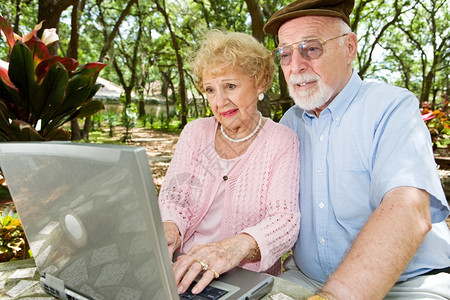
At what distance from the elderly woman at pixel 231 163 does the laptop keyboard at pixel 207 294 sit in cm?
47

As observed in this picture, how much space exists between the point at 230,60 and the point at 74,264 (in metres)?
1.25

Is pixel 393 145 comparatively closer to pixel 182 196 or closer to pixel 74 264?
pixel 182 196

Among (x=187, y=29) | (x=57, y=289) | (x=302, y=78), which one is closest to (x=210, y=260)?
(x=57, y=289)

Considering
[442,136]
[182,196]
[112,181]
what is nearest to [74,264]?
[112,181]

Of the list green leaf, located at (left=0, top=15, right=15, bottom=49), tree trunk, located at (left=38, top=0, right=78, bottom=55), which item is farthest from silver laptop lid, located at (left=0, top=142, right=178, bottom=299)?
tree trunk, located at (left=38, top=0, right=78, bottom=55)

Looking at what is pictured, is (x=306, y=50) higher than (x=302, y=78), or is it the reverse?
(x=306, y=50)

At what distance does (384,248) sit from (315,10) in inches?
44.6

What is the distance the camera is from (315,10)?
167cm

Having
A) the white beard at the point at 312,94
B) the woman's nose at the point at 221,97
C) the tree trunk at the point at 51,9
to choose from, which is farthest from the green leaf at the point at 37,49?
the tree trunk at the point at 51,9

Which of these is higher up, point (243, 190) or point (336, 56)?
point (336, 56)

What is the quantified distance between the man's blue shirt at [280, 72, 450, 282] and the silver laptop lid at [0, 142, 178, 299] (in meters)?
0.94

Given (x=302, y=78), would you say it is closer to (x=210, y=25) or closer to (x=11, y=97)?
(x=11, y=97)

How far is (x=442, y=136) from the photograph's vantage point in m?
5.31

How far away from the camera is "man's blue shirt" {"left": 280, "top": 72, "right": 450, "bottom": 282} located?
136cm
